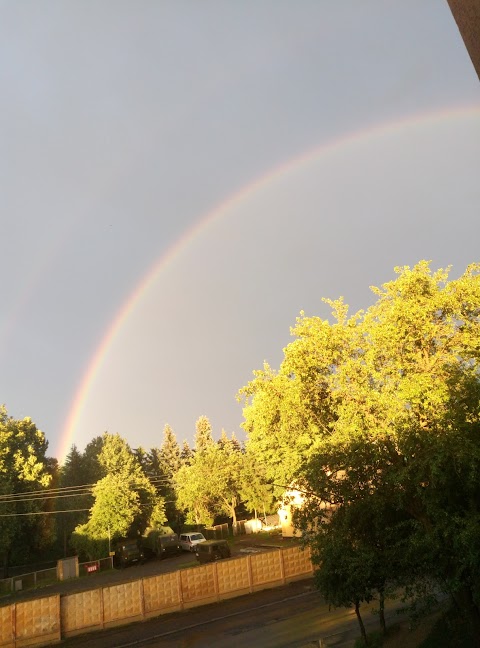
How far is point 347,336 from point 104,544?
1570 inches

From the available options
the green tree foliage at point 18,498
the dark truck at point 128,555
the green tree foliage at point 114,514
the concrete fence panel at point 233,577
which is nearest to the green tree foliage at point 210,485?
the green tree foliage at point 114,514

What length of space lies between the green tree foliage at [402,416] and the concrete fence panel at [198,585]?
677 cm

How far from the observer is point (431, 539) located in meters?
10.4

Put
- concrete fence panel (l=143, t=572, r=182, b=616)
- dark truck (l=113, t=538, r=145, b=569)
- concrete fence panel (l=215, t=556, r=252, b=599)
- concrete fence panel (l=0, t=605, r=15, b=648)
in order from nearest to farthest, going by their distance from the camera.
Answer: concrete fence panel (l=0, t=605, r=15, b=648), concrete fence panel (l=143, t=572, r=182, b=616), concrete fence panel (l=215, t=556, r=252, b=599), dark truck (l=113, t=538, r=145, b=569)

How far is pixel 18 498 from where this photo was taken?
49969 millimetres

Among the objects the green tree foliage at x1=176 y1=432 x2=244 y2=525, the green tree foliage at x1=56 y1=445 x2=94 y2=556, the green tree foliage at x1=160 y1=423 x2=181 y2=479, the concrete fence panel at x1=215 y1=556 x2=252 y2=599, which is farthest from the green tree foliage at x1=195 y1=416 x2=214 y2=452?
the concrete fence panel at x1=215 y1=556 x2=252 y2=599

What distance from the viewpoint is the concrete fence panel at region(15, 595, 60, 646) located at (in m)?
20.2

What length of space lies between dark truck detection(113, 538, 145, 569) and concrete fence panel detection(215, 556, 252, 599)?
2125 centimetres

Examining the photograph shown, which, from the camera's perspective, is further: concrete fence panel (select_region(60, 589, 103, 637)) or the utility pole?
concrete fence panel (select_region(60, 589, 103, 637))

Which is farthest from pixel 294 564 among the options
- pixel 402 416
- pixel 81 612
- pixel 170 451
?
pixel 170 451

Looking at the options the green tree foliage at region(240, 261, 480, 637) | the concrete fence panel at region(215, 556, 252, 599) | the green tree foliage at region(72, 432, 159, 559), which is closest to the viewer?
the green tree foliage at region(240, 261, 480, 637)

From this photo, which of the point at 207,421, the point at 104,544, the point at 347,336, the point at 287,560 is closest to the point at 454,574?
the point at 347,336

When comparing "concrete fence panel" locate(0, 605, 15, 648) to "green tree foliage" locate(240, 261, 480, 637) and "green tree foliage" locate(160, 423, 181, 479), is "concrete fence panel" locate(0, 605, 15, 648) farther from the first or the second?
"green tree foliage" locate(160, 423, 181, 479)

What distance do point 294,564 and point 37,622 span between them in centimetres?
1435
